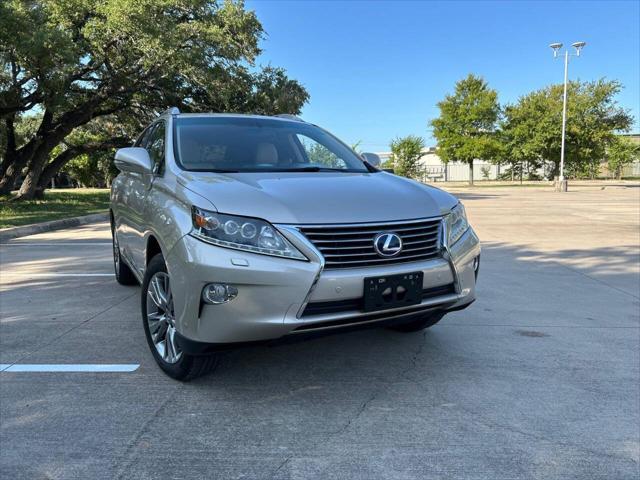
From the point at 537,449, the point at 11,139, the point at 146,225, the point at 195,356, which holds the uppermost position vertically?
the point at 11,139

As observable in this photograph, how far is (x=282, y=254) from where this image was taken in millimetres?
2713

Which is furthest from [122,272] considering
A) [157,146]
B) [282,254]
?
[282,254]

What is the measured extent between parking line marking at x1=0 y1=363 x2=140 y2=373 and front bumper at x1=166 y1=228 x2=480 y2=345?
3.12 ft

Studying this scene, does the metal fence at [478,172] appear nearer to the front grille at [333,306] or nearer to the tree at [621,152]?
the tree at [621,152]

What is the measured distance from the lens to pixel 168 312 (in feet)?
10.6

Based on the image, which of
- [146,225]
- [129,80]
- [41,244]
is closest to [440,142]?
[129,80]

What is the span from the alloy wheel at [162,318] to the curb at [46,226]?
8.40 metres

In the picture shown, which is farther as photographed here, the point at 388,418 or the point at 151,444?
the point at 388,418

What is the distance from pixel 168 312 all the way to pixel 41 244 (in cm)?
766

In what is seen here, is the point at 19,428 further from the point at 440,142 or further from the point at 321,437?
the point at 440,142

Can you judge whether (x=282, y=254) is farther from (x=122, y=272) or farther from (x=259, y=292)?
(x=122, y=272)

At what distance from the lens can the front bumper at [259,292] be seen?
8.75 ft

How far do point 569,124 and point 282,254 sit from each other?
45479 mm

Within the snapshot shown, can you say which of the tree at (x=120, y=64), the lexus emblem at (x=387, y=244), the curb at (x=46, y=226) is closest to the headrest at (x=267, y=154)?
the lexus emblem at (x=387, y=244)
